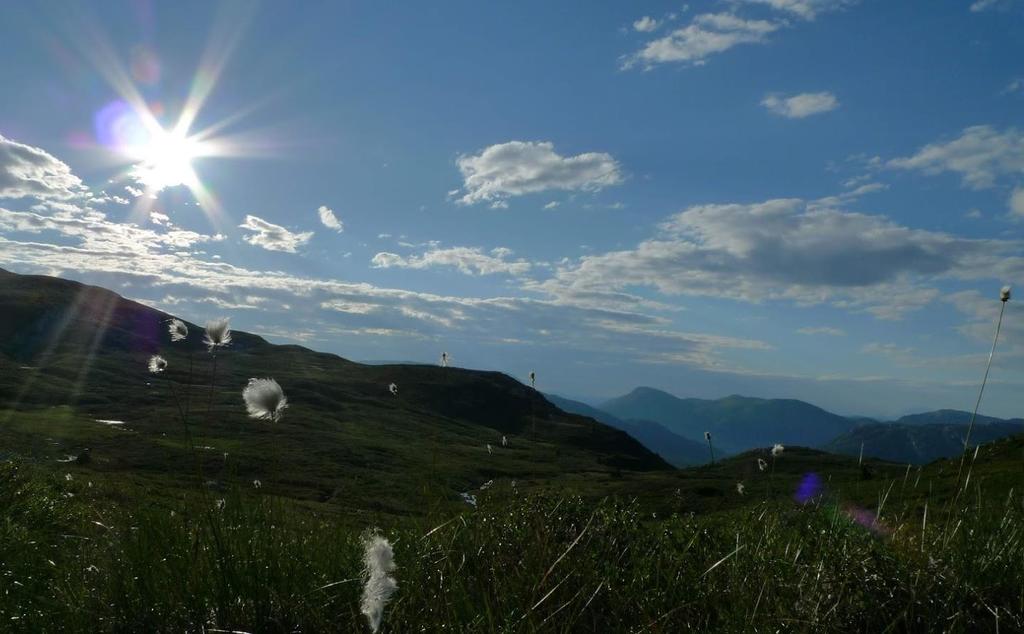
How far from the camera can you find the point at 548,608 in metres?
4.70

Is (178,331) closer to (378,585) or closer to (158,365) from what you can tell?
(158,365)

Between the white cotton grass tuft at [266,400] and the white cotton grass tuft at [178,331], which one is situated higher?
the white cotton grass tuft at [178,331]

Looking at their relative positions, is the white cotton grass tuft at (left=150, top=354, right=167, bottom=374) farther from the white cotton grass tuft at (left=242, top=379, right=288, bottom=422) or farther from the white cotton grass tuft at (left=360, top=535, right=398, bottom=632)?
the white cotton grass tuft at (left=360, top=535, right=398, bottom=632)

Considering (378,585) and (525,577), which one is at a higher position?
(378,585)

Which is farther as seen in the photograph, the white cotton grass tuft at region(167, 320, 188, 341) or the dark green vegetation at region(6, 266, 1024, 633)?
the white cotton grass tuft at region(167, 320, 188, 341)

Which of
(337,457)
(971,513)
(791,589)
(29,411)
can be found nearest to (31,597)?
(791,589)

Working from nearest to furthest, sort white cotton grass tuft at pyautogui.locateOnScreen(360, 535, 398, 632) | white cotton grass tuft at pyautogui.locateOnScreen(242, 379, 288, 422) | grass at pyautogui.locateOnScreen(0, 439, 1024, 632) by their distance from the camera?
1. white cotton grass tuft at pyautogui.locateOnScreen(360, 535, 398, 632)
2. grass at pyautogui.locateOnScreen(0, 439, 1024, 632)
3. white cotton grass tuft at pyautogui.locateOnScreen(242, 379, 288, 422)

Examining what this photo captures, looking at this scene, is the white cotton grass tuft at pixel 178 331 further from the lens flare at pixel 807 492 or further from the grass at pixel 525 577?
the lens flare at pixel 807 492

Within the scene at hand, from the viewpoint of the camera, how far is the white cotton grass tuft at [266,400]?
573 cm

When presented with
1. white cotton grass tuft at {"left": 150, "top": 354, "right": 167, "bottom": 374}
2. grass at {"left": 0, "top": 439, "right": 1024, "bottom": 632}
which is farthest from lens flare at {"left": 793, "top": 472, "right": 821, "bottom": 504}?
white cotton grass tuft at {"left": 150, "top": 354, "right": 167, "bottom": 374}

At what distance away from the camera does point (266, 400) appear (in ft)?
19.0

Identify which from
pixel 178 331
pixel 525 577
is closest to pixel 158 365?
pixel 178 331

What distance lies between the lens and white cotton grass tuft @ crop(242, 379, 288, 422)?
18.8 feet

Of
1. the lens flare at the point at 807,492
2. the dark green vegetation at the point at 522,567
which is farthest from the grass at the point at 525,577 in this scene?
the lens flare at the point at 807,492
